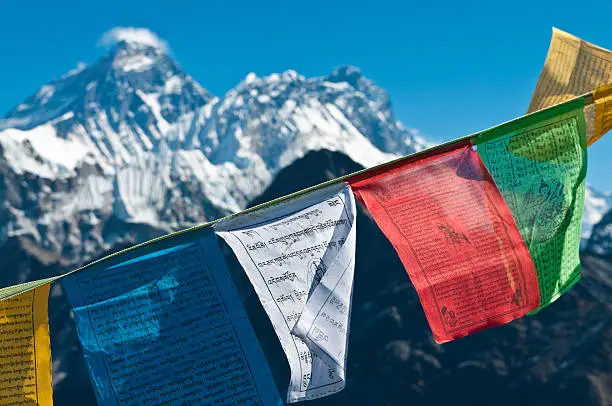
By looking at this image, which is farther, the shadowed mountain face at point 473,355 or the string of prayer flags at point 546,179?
the shadowed mountain face at point 473,355

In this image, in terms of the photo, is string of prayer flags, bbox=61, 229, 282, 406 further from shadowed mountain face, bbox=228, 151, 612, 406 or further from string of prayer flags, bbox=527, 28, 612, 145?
shadowed mountain face, bbox=228, 151, 612, 406

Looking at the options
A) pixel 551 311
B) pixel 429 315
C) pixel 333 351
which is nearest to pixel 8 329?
pixel 333 351

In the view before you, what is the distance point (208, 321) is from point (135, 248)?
0.97 m

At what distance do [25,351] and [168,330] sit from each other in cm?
128

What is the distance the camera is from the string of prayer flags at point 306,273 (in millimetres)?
7074

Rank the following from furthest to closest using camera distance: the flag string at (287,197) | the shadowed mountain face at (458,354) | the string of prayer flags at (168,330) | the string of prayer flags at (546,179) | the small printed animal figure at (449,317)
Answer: the shadowed mountain face at (458,354), the string of prayer flags at (546,179), the small printed animal figure at (449,317), the flag string at (287,197), the string of prayer flags at (168,330)

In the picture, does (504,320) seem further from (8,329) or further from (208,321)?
(8,329)

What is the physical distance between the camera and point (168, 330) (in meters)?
6.97

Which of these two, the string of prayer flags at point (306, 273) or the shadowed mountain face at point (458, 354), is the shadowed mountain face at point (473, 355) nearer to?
the shadowed mountain face at point (458, 354)

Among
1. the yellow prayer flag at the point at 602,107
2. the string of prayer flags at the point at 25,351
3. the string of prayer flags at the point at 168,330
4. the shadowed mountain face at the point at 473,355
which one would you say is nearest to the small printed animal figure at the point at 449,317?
the string of prayer flags at the point at 168,330

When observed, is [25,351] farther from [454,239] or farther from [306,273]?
[454,239]

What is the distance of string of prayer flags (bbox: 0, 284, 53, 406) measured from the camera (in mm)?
6688

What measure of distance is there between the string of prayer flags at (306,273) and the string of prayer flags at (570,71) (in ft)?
11.6

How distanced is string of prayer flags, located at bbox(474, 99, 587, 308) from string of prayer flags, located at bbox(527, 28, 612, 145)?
531mm
